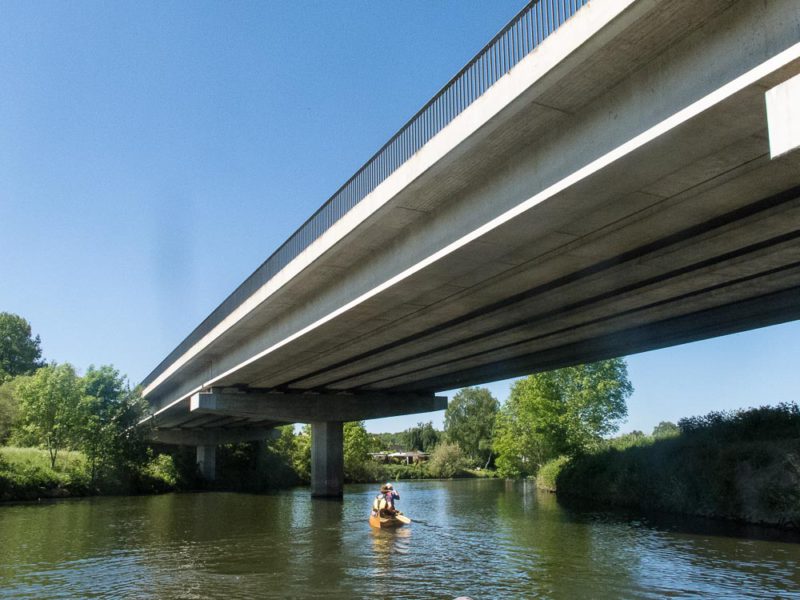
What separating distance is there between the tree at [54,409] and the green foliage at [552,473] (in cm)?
3295

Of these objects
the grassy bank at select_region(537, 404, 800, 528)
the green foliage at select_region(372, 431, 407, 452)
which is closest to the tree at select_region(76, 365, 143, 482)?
the grassy bank at select_region(537, 404, 800, 528)

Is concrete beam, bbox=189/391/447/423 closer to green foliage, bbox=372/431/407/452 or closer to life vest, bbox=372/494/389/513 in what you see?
life vest, bbox=372/494/389/513

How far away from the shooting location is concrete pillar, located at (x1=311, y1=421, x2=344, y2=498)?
42.6m

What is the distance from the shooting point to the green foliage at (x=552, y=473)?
144 ft

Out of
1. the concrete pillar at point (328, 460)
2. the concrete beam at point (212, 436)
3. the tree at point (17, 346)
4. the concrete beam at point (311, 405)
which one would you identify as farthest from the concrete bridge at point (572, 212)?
the tree at point (17, 346)

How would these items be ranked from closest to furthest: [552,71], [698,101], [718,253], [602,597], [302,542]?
[698,101] → [552,71] → [602,597] → [718,253] → [302,542]

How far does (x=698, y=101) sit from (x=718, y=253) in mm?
8090

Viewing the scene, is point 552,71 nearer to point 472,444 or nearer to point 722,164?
point 722,164

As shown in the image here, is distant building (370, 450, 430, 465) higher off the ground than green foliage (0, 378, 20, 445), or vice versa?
green foliage (0, 378, 20, 445)

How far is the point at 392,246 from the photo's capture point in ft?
60.4

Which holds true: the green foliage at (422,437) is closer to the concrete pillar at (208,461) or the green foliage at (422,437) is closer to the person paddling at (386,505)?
the concrete pillar at (208,461)

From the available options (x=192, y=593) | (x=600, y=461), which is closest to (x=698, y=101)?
(x=192, y=593)

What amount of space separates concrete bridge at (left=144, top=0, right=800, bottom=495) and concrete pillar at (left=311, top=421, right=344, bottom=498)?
11.5 m

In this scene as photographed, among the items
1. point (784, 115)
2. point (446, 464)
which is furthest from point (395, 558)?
point (446, 464)
